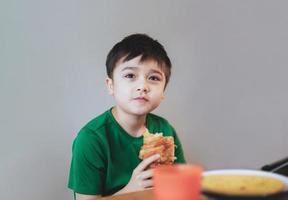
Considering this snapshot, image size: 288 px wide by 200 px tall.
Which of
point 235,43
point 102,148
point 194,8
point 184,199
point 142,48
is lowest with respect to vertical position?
point 184,199

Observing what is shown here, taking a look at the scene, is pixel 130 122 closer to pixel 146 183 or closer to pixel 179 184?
pixel 146 183

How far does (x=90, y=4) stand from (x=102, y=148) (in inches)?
21.0

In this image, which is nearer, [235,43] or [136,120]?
[136,120]

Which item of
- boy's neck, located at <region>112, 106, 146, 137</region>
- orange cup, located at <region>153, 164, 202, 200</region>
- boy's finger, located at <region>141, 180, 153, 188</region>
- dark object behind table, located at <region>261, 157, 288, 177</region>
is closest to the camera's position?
orange cup, located at <region>153, 164, 202, 200</region>

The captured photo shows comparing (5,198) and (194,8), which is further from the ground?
(194,8)

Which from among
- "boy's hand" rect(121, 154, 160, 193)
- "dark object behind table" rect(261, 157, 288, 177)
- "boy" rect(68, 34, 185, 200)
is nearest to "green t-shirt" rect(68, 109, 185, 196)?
"boy" rect(68, 34, 185, 200)

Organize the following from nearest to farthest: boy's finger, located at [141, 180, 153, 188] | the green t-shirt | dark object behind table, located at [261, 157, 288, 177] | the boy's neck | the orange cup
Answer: the orange cup → dark object behind table, located at [261, 157, 288, 177] → boy's finger, located at [141, 180, 153, 188] → the green t-shirt → the boy's neck

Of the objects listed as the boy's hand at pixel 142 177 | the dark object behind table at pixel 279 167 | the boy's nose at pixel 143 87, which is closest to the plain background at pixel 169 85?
the boy's nose at pixel 143 87

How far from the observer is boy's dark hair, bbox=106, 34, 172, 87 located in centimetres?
131

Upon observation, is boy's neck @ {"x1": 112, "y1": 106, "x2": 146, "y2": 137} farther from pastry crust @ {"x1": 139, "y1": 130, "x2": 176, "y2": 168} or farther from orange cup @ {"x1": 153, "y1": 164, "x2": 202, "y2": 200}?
orange cup @ {"x1": 153, "y1": 164, "x2": 202, "y2": 200}

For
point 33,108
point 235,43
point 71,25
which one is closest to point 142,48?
point 71,25

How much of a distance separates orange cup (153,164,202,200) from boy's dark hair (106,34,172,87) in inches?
28.1

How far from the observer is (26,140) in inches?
55.9

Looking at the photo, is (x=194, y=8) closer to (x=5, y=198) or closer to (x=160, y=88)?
(x=160, y=88)
